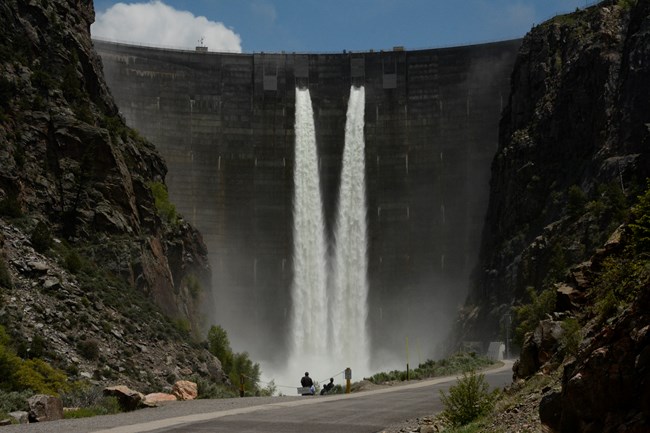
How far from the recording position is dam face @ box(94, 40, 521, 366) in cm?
7225

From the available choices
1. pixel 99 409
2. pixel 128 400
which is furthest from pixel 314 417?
pixel 128 400

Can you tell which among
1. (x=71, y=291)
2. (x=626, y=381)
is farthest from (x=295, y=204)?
(x=626, y=381)

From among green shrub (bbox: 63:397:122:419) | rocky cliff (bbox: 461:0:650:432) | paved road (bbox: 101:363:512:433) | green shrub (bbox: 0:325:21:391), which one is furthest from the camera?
rocky cliff (bbox: 461:0:650:432)

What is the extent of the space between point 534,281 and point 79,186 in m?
31.1

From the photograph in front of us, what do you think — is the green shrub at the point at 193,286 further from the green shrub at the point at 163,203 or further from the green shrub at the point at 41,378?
the green shrub at the point at 41,378

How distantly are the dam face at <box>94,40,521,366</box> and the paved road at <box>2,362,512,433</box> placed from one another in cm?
4795

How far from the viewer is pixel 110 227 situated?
46750 mm

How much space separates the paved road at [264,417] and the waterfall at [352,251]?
48615 mm

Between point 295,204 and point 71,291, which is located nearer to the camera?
point 71,291

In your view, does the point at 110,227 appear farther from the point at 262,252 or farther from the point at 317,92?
the point at 317,92

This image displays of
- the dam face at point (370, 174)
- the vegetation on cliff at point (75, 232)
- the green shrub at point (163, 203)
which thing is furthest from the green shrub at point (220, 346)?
the dam face at point (370, 174)

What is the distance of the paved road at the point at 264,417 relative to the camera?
55.6 feet

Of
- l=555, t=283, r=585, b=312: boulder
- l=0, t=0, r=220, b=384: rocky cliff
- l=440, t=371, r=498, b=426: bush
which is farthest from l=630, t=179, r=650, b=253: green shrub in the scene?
l=0, t=0, r=220, b=384: rocky cliff

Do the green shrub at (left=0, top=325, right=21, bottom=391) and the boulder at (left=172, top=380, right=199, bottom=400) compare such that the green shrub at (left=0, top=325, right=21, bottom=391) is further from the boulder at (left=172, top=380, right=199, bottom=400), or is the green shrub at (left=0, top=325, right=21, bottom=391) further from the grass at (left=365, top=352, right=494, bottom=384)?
the grass at (left=365, top=352, right=494, bottom=384)
